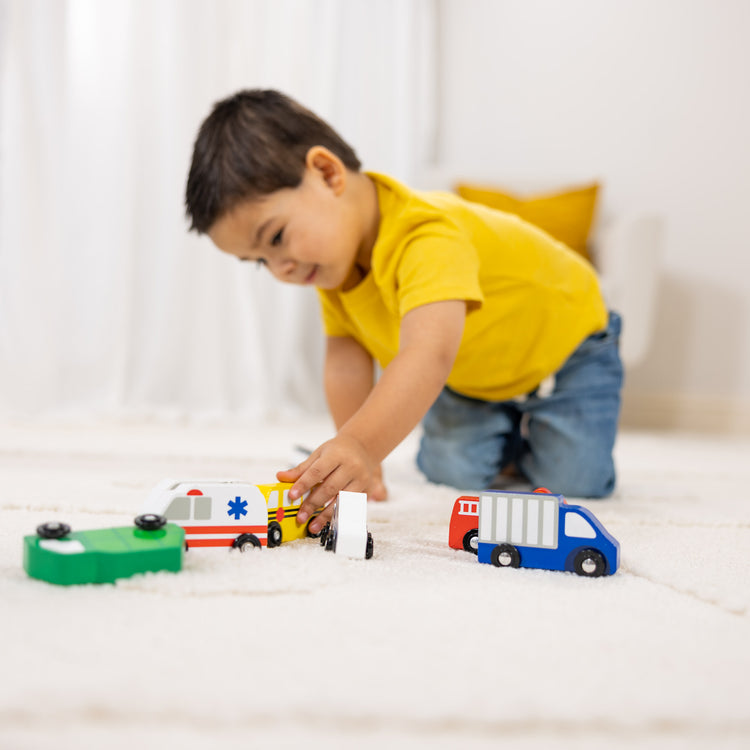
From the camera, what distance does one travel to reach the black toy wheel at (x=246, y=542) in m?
0.65

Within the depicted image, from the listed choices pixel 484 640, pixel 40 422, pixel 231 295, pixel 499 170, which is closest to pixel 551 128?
pixel 499 170

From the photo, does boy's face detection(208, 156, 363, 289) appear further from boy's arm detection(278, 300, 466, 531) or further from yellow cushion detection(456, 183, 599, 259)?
yellow cushion detection(456, 183, 599, 259)

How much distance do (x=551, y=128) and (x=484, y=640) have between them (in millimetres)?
2271

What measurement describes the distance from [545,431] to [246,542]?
2.32 ft

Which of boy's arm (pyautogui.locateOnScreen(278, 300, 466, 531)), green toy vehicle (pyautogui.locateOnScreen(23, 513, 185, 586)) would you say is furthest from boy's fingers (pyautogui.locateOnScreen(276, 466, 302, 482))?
green toy vehicle (pyautogui.locateOnScreen(23, 513, 185, 586))

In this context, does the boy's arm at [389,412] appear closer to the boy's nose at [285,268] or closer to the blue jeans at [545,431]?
the boy's nose at [285,268]

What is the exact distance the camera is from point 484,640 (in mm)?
459

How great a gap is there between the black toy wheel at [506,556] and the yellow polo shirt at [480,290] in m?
0.32

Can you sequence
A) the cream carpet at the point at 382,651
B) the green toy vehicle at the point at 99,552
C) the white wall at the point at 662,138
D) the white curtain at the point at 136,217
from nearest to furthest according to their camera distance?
the cream carpet at the point at 382,651, the green toy vehicle at the point at 99,552, the white curtain at the point at 136,217, the white wall at the point at 662,138

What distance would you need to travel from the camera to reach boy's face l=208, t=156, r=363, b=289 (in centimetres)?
90

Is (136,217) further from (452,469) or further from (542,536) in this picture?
(542,536)

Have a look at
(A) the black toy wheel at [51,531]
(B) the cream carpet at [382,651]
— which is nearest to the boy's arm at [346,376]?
(B) the cream carpet at [382,651]

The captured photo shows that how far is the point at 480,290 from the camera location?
3.05 ft

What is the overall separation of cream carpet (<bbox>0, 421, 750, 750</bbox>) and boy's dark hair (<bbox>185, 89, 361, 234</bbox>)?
40cm
